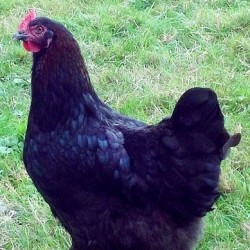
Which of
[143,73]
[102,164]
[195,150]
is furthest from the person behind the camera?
[143,73]

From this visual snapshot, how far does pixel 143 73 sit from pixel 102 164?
6.76 ft

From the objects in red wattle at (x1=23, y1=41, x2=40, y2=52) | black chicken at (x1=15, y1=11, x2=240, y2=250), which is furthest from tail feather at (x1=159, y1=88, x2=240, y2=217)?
red wattle at (x1=23, y1=41, x2=40, y2=52)

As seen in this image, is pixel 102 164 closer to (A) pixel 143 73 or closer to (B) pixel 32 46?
(B) pixel 32 46

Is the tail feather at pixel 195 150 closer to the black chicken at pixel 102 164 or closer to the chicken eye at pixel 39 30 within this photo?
the black chicken at pixel 102 164

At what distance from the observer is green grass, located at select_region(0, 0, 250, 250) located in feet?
12.8

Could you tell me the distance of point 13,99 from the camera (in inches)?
192

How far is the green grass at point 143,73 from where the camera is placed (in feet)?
12.8

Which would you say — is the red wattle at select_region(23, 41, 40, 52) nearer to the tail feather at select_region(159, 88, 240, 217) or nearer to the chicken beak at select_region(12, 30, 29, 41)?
the chicken beak at select_region(12, 30, 29, 41)

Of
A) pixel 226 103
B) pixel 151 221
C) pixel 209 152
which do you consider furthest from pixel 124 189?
pixel 226 103

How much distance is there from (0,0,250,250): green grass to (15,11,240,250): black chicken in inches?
24.5

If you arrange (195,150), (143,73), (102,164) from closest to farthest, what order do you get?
(195,150)
(102,164)
(143,73)

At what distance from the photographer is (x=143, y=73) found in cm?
514

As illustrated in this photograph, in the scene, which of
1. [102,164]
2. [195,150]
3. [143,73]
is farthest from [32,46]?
[143,73]

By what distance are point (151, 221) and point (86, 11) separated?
3116 millimetres
